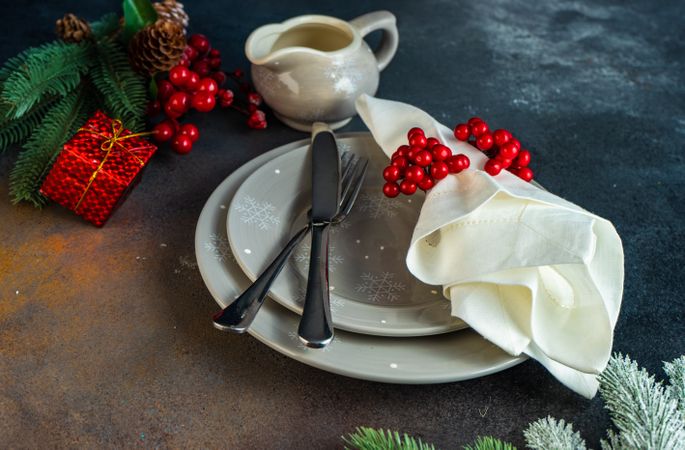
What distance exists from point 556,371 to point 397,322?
12 cm

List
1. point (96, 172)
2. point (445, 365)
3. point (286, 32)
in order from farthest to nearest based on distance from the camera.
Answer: point (286, 32), point (96, 172), point (445, 365)

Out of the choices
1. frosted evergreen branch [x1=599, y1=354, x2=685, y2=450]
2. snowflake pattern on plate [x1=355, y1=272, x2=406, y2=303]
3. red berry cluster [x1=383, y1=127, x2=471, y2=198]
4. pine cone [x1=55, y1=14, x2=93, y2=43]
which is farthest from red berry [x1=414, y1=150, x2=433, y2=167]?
pine cone [x1=55, y1=14, x2=93, y2=43]

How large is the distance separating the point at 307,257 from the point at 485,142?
0.20m

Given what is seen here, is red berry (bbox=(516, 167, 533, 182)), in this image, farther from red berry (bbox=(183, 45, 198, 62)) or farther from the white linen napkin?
red berry (bbox=(183, 45, 198, 62))

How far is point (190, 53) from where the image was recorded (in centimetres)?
83

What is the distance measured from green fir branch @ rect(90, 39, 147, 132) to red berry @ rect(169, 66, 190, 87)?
0.04 m

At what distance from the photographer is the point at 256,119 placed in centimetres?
80

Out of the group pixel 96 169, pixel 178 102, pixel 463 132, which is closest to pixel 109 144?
pixel 96 169

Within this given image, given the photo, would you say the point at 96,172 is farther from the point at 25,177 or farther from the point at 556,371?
the point at 556,371

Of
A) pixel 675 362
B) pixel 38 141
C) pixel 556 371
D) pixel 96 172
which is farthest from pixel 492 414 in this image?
pixel 38 141

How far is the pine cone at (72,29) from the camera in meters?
0.78

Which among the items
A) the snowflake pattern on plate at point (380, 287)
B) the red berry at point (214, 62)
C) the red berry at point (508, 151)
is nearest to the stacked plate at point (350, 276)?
the snowflake pattern on plate at point (380, 287)

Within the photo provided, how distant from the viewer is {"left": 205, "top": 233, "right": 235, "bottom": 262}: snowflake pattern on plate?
22.9 inches

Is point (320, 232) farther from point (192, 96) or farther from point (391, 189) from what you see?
point (192, 96)
